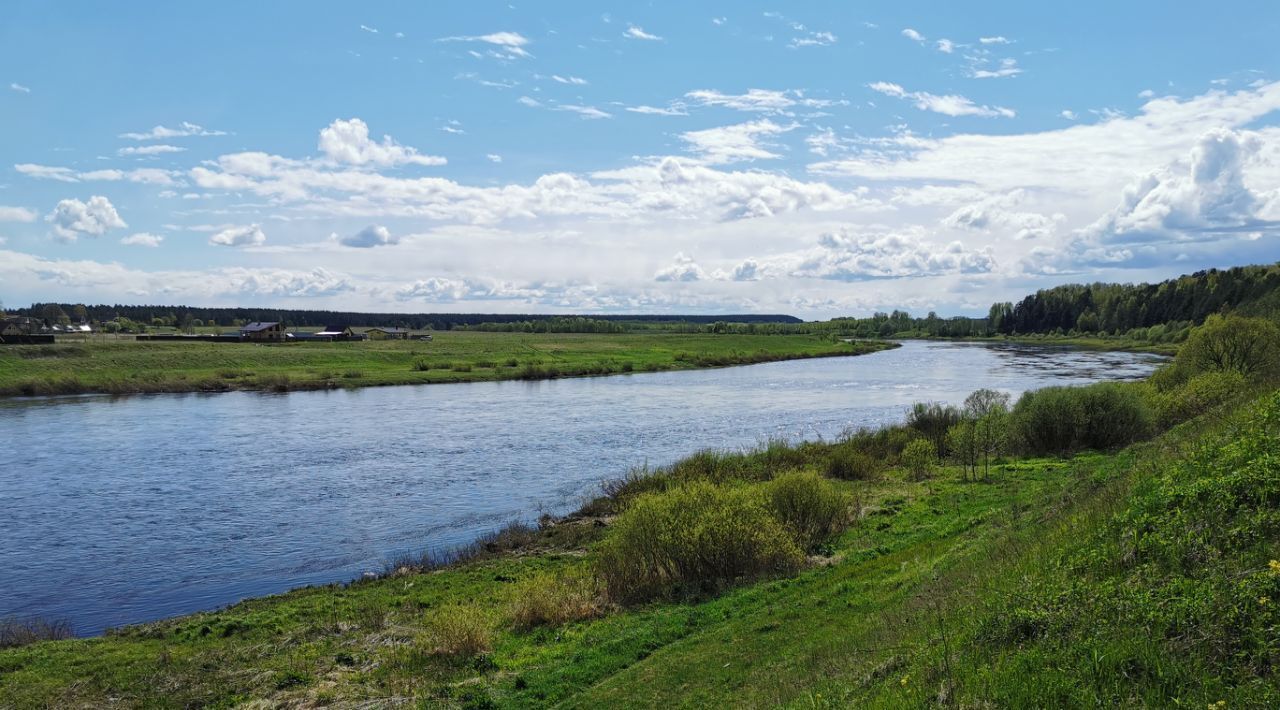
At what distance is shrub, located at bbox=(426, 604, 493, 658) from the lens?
50.4ft

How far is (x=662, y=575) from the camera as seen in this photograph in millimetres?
19031

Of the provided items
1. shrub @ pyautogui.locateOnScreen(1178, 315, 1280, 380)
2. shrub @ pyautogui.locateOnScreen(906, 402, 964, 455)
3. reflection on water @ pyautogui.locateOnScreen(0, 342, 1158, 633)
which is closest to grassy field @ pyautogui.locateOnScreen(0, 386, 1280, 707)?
reflection on water @ pyautogui.locateOnScreen(0, 342, 1158, 633)

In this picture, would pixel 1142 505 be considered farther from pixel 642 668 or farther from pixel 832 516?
pixel 832 516

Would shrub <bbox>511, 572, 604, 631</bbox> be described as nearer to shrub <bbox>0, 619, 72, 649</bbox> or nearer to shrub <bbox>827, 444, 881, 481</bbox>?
shrub <bbox>0, 619, 72, 649</bbox>

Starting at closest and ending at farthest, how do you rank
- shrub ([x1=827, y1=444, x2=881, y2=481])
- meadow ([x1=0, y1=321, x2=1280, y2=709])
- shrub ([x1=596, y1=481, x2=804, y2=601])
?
meadow ([x1=0, y1=321, x2=1280, y2=709]) → shrub ([x1=596, y1=481, x2=804, y2=601]) → shrub ([x1=827, y1=444, x2=881, y2=481])

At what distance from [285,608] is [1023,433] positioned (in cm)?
3091

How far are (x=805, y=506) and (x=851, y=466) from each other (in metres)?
11.2

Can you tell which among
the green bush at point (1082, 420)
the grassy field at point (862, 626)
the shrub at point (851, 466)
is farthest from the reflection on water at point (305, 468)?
the green bush at point (1082, 420)

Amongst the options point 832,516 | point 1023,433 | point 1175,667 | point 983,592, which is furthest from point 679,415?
point 1175,667

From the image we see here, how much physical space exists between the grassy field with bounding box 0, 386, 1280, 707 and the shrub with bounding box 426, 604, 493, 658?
0.05 m

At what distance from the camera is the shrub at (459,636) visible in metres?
15.4

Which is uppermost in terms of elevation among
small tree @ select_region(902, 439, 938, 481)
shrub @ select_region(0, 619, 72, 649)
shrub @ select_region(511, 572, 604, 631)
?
small tree @ select_region(902, 439, 938, 481)

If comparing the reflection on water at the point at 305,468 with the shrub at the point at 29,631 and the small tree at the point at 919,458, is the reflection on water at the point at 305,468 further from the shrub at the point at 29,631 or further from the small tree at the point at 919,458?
the small tree at the point at 919,458

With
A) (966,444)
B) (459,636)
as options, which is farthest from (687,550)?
(966,444)
